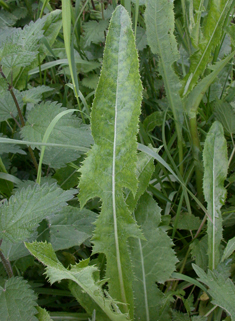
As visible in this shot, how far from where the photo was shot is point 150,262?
1.25m

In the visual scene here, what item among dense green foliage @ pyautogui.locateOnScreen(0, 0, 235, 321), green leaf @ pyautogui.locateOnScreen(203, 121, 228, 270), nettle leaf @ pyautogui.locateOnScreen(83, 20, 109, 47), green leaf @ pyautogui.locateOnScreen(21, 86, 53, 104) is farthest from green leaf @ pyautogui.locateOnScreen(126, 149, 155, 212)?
nettle leaf @ pyautogui.locateOnScreen(83, 20, 109, 47)

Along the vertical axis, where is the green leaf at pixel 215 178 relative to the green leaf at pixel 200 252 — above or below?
above

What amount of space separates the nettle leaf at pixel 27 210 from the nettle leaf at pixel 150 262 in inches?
15.5

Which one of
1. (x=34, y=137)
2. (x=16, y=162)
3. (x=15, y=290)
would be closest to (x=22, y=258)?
(x=15, y=290)

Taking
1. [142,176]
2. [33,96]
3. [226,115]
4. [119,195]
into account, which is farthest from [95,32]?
[119,195]

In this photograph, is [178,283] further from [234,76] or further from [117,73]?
[234,76]

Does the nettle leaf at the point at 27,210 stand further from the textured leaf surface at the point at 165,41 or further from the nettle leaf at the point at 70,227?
the textured leaf surface at the point at 165,41

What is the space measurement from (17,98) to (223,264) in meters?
1.23

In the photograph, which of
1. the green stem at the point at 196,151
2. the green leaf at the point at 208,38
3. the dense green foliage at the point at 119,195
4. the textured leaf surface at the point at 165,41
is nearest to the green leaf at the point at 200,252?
the dense green foliage at the point at 119,195

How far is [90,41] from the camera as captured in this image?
199 cm

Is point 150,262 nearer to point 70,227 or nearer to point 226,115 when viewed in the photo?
point 70,227

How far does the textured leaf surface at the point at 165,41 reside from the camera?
145cm

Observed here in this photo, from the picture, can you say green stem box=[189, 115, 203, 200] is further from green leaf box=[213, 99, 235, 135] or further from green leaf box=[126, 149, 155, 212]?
green leaf box=[126, 149, 155, 212]

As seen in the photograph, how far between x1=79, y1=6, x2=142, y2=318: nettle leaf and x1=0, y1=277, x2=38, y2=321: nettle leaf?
279mm
